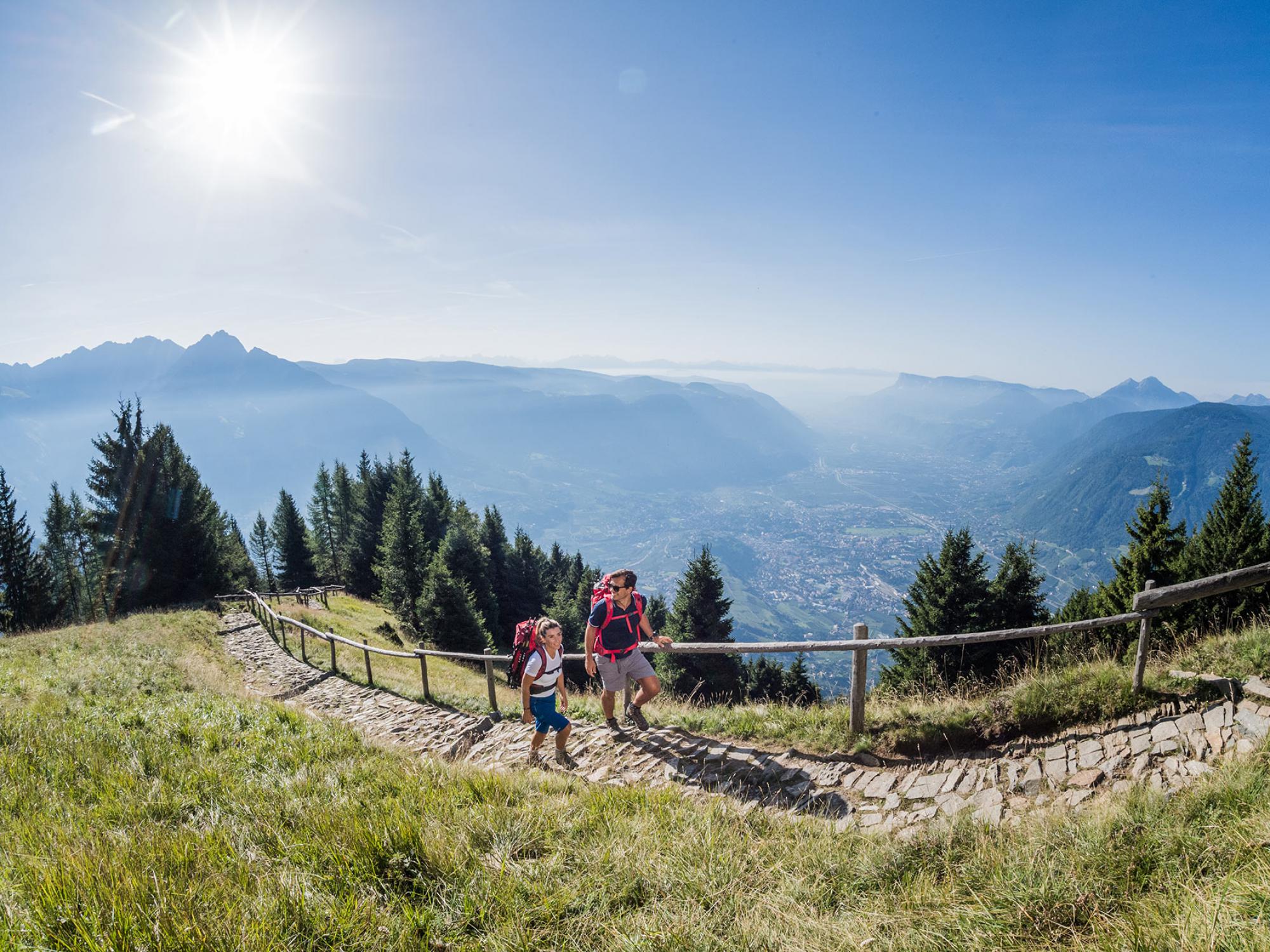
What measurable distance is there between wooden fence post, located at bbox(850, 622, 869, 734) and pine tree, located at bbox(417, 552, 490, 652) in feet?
71.9

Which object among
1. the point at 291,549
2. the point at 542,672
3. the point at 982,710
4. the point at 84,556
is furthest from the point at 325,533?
the point at 982,710

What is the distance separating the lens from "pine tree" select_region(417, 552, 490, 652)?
2555cm

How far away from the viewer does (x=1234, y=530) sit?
18938mm

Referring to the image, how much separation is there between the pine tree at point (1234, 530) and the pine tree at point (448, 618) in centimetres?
2689

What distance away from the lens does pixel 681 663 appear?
25.4 meters

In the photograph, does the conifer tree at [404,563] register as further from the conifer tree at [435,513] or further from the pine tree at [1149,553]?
the pine tree at [1149,553]

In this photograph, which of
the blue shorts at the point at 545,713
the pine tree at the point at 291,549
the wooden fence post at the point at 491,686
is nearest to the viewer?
the blue shorts at the point at 545,713

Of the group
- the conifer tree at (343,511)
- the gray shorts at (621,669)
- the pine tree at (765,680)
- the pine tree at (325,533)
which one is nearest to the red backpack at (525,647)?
the gray shorts at (621,669)

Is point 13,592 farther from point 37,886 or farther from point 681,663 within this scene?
point 37,886

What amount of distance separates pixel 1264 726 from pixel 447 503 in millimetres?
43507

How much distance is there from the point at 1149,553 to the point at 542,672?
984 inches

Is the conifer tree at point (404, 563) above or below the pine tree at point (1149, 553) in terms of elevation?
below

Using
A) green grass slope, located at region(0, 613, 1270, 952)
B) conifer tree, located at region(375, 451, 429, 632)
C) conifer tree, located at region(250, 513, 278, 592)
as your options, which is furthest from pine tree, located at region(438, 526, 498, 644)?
conifer tree, located at region(250, 513, 278, 592)

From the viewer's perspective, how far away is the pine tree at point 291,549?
44562 millimetres
